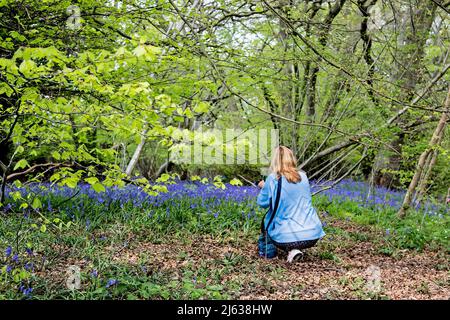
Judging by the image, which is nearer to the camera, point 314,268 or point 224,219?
point 314,268

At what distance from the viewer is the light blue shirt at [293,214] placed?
15.8ft

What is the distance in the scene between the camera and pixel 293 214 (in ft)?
16.0

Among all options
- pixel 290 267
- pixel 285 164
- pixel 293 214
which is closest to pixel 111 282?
pixel 290 267

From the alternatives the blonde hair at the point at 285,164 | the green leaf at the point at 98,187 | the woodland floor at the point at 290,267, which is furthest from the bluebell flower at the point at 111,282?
the blonde hair at the point at 285,164

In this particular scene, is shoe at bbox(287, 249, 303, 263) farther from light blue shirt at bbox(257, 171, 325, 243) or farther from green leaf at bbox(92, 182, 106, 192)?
green leaf at bbox(92, 182, 106, 192)

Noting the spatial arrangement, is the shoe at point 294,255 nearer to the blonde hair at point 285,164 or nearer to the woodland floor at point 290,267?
the woodland floor at point 290,267

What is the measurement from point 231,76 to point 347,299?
4025 millimetres

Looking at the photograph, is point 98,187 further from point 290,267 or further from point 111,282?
point 290,267

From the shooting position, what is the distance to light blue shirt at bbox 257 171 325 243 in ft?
15.8

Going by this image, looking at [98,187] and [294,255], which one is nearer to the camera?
[98,187]

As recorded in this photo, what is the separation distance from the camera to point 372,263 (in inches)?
202

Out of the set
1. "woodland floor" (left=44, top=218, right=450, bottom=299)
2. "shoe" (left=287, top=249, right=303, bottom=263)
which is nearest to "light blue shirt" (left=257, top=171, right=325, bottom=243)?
"shoe" (left=287, top=249, right=303, bottom=263)
